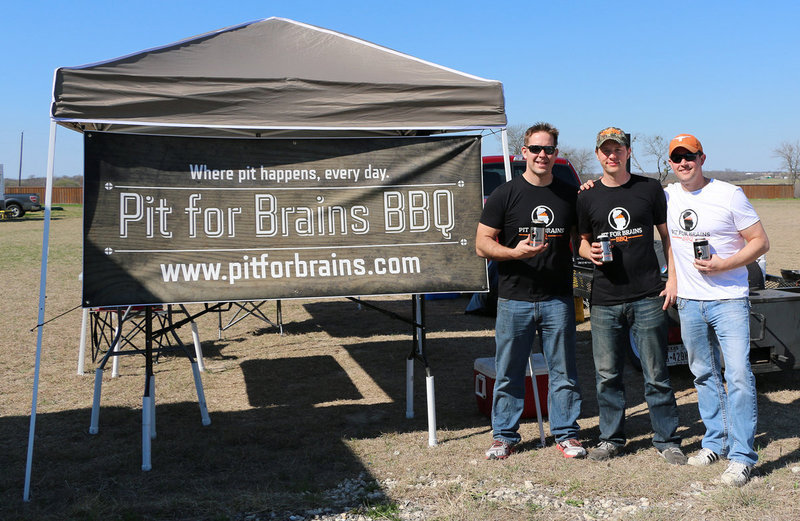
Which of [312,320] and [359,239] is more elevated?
[359,239]

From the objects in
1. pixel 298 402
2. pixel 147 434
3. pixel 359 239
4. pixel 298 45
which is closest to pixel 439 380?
pixel 298 402

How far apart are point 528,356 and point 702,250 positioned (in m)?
1.22

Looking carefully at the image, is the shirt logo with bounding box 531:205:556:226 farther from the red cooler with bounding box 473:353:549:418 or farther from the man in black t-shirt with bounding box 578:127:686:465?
the red cooler with bounding box 473:353:549:418

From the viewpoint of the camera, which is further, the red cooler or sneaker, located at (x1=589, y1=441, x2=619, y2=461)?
the red cooler

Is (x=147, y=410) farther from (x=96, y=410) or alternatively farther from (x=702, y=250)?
(x=702, y=250)

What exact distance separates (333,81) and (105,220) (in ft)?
5.28

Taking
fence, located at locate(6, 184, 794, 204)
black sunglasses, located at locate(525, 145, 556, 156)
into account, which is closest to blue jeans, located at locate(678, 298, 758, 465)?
black sunglasses, located at locate(525, 145, 556, 156)

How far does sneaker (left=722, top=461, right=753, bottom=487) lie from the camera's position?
371 cm

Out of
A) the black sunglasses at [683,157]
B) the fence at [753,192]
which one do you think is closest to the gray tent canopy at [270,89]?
the black sunglasses at [683,157]

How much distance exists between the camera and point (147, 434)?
425 centimetres

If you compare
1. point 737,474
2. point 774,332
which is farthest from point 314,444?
point 774,332

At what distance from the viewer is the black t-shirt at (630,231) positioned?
400 cm

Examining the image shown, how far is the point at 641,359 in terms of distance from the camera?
4.17m

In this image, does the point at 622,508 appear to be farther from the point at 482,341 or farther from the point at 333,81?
the point at 482,341
